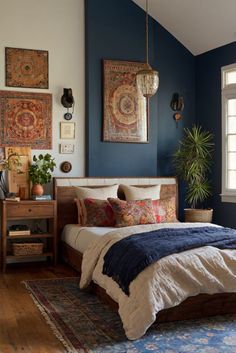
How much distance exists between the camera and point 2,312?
420 cm

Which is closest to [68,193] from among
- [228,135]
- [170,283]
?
[228,135]

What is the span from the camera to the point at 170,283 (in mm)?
3777

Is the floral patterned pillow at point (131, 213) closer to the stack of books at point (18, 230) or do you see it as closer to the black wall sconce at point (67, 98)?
the stack of books at point (18, 230)

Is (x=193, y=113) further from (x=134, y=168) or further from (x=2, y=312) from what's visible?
(x=2, y=312)

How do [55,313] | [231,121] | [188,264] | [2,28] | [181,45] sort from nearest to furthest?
[188,264]
[55,313]
[2,28]
[231,121]
[181,45]

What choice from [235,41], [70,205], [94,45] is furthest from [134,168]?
[235,41]

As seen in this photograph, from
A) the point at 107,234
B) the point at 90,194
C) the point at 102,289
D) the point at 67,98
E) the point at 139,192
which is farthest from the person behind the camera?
the point at 67,98

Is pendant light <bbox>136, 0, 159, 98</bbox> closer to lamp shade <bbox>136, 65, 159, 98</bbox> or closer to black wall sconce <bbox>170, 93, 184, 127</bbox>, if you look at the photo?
lamp shade <bbox>136, 65, 159, 98</bbox>

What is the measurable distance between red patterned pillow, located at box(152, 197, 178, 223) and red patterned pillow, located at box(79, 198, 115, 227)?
545 mm

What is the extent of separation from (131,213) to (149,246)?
5.31 ft

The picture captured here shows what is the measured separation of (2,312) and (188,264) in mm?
1666

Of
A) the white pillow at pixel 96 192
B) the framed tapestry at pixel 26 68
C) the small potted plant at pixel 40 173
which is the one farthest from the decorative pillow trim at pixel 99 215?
the framed tapestry at pixel 26 68

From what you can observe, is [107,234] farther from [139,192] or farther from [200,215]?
[200,215]

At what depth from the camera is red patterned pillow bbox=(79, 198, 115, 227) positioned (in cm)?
575
